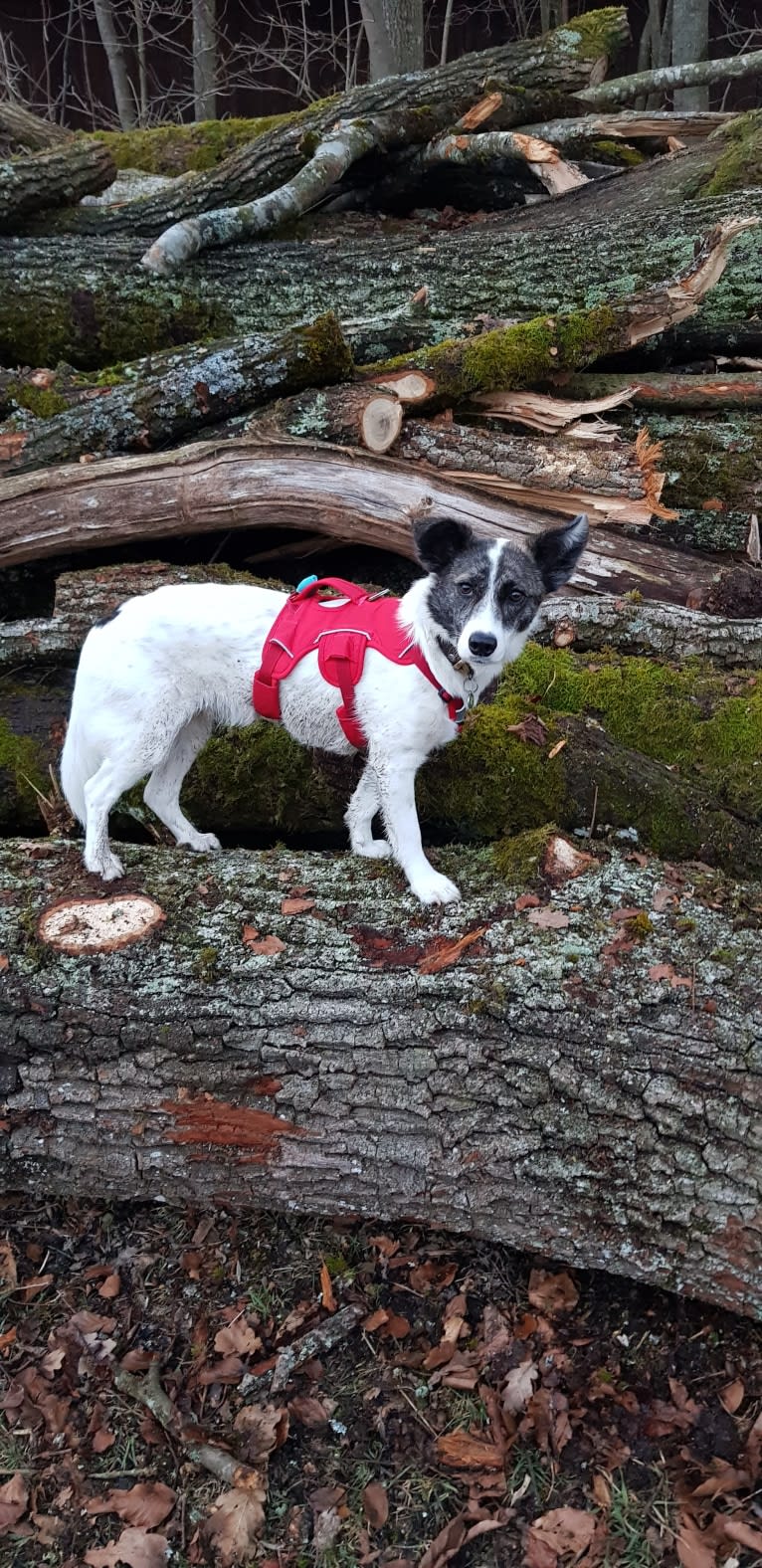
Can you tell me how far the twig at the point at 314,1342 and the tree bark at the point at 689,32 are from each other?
642 inches

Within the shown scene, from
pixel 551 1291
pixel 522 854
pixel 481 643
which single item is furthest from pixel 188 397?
pixel 551 1291

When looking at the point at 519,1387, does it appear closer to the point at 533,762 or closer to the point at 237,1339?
the point at 237,1339

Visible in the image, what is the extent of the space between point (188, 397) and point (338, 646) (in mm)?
3081

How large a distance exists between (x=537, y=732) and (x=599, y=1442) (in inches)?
113

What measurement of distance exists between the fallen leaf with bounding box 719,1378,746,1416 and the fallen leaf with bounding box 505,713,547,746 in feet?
8.76

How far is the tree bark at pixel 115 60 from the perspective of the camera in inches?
624

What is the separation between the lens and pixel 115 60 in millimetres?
16250

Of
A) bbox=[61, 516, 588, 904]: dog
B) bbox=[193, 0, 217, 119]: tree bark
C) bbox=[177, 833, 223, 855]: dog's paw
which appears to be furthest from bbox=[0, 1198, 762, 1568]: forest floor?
bbox=[193, 0, 217, 119]: tree bark

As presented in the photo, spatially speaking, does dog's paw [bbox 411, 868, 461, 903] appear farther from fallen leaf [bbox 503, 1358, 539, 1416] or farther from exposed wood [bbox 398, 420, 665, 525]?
exposed wood [bbox 398, 420, 665, 525]

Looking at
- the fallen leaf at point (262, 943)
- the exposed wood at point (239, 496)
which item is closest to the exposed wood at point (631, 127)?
the exposed wood at point (239, 496)

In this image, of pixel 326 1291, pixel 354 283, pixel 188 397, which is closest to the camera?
pixel 326 1291

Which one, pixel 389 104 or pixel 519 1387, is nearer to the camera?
pixel 519 1387

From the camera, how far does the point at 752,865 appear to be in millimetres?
4516

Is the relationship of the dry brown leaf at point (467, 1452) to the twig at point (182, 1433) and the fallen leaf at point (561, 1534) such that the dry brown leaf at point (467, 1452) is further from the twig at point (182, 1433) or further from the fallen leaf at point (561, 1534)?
the twig at point (182, 1433)
